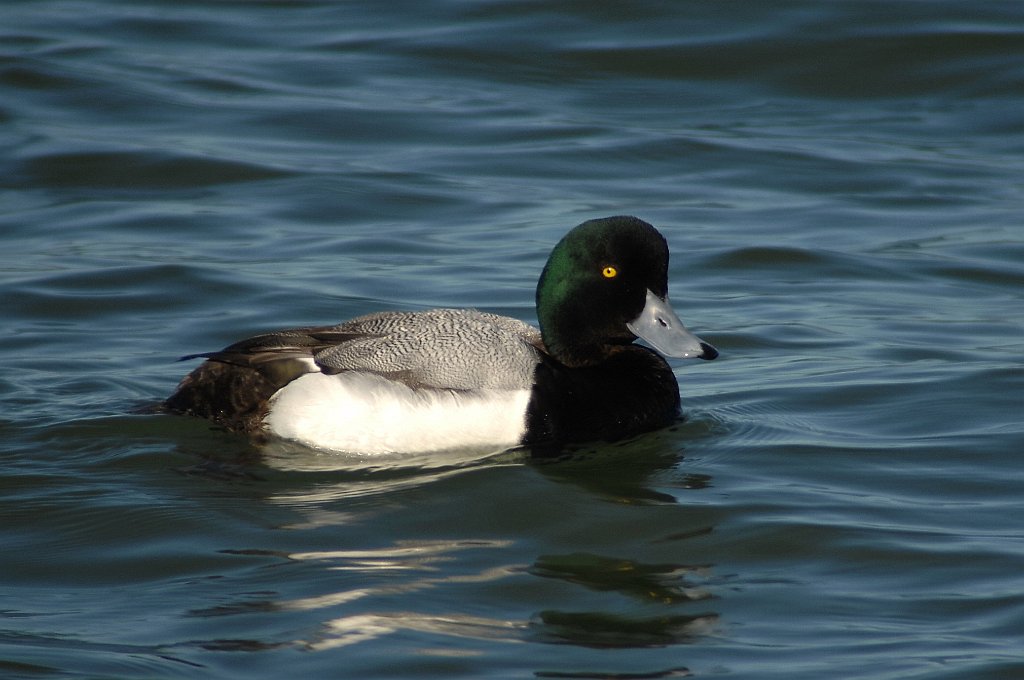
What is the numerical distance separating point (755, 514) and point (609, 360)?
1.32m

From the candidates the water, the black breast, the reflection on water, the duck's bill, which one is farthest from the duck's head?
the reflection on water

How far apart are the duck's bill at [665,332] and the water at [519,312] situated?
400 mm

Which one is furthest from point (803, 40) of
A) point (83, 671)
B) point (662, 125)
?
point (83, 671)

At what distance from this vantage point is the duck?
6344mm

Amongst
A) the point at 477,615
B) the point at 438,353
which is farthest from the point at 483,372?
the point at 477,615

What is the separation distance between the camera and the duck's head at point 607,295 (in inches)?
262

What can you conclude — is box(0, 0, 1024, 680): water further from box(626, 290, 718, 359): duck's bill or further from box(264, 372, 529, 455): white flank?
box(626, 290, 718, 359): duck's bill

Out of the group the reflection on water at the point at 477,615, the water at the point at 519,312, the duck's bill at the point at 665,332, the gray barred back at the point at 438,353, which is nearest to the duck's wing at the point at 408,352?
the gray barred back at the point at 438,353

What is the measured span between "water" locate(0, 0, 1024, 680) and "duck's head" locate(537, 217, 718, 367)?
483 millimetres

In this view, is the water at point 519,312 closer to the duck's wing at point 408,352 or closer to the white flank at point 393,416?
the white flank at point 393,416

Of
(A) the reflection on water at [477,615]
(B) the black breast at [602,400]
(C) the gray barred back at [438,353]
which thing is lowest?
(A) the reflection on water at [477,615]

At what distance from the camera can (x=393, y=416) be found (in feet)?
20.8

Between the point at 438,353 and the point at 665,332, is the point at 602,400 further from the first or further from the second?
the point at 438,353

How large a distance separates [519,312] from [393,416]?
2.47m
